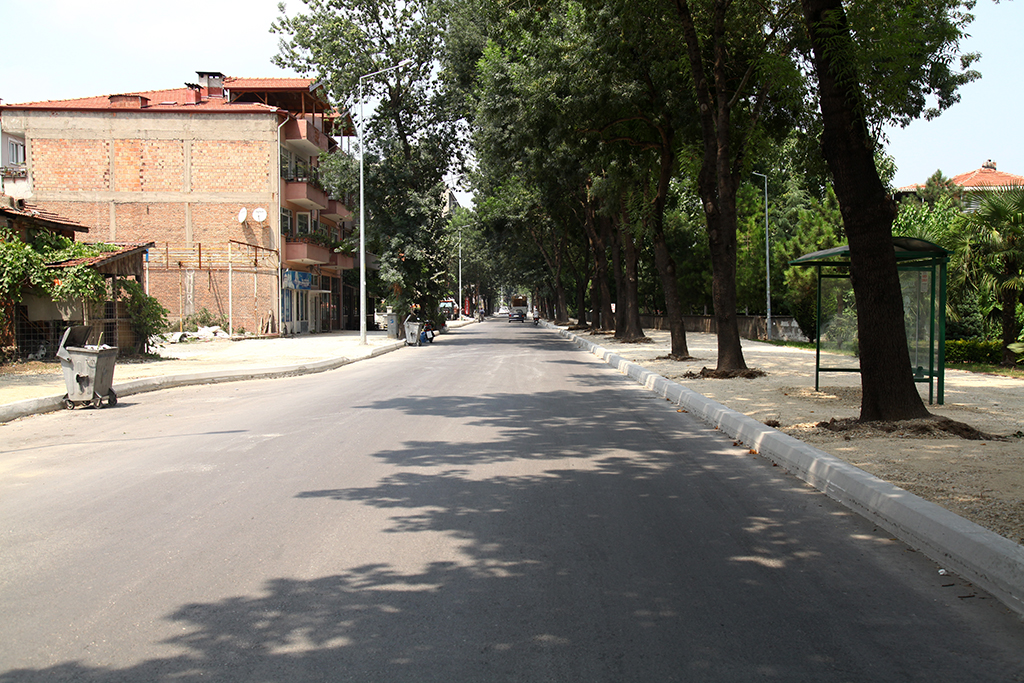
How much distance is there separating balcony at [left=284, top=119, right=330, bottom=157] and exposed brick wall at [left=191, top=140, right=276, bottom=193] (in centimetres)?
195

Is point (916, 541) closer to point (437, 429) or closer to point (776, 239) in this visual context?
point (437, 429)

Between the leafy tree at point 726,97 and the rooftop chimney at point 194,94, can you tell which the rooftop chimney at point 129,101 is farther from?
the leafy tree at point 726,97

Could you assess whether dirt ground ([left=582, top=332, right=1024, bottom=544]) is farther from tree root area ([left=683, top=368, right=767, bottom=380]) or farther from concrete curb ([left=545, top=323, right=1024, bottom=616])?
concrete curb ([left=545, top=323, right=1024, bottom=616])

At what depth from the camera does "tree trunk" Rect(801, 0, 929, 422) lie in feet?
30.6

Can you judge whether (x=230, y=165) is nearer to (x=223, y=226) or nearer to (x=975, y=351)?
(x=223, y=226)

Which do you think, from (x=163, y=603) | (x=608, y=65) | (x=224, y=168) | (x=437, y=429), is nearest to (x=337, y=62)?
(x=224, y=168)

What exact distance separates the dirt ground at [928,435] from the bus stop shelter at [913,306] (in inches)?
27.1

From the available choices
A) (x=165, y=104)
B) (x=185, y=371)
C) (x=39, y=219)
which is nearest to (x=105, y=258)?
Answer: (x=39, y=219)

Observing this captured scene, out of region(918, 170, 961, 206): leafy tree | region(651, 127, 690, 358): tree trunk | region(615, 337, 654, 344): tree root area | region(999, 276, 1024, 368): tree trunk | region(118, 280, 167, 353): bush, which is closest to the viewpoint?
region(999, 276, 1024, 368): tree trunk

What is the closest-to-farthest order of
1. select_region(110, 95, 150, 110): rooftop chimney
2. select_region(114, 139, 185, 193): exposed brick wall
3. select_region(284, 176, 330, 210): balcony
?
select_region(114, 139, 185, 193): exposed brick wall
select_region(110, 95, 150, 110): rooftop chimney
select_region(284, 176, 330, 210): balcony

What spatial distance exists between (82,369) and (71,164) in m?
32.1

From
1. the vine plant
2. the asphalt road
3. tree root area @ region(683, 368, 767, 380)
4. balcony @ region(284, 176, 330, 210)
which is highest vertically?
balcony @ region(284, 176, 330, 210)

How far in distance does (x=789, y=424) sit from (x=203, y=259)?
35.6m

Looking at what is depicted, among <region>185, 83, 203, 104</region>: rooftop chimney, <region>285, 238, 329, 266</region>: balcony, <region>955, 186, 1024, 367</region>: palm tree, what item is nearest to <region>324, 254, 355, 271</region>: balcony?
<region>285, 238, 329, 266</region>: balcony
